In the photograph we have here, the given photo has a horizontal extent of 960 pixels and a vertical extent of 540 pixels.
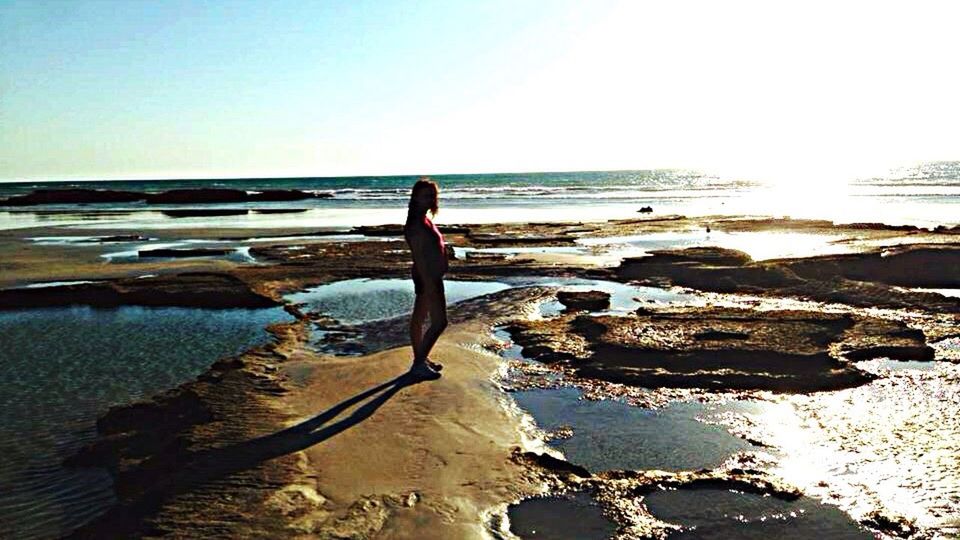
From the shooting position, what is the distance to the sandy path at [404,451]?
4508 mm

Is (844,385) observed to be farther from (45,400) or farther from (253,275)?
(253,275)

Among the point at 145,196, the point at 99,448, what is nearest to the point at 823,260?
the point at 99,448

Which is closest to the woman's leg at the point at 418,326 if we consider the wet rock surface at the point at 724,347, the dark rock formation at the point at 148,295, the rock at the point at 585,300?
the wet rock surface at the point at 724,347

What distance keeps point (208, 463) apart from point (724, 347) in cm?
589

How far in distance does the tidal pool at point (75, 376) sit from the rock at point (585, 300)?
4537 mm

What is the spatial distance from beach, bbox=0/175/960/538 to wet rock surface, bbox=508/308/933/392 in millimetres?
40

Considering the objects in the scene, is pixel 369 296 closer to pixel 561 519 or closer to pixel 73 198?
pixel 561 519

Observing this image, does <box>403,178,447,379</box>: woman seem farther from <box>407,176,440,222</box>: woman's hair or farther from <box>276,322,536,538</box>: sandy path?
<box>276,322,536,538</box>: sandy path

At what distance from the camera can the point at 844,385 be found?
736cm

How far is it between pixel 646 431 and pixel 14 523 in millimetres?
4561

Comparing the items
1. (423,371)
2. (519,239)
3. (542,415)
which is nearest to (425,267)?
(423,371)

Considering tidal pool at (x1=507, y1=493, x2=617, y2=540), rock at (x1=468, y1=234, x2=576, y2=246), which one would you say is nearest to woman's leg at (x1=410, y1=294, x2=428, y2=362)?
tidal pool at (x1=507, y1=493, x2=617, y2=540)

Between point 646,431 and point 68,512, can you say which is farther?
point 646,431

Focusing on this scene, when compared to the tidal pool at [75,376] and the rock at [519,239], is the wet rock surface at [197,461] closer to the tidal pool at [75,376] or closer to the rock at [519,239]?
the tidal pool at [75,376]
